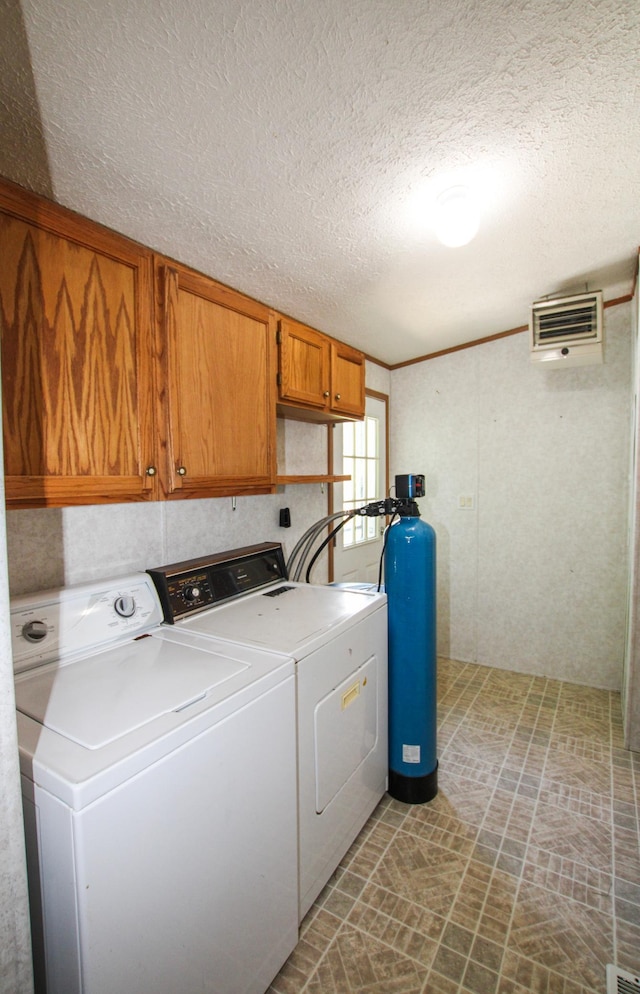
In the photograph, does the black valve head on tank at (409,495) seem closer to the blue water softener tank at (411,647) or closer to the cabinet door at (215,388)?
the blue water softener tank at (411,647)

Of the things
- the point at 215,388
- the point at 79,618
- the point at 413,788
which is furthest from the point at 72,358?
the point at 413,788

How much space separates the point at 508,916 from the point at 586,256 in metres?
2.70

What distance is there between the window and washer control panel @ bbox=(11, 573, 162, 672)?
5.79 feet

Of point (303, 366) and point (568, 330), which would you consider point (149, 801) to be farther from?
point (568, 330)

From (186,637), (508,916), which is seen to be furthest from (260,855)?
(508,916)

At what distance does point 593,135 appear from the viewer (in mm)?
1257

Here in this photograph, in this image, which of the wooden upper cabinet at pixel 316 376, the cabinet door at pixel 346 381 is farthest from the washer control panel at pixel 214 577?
the cabinet door at pixel 346 381

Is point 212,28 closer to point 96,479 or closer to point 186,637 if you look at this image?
point 96,479

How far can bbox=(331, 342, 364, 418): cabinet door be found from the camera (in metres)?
A: 2.16

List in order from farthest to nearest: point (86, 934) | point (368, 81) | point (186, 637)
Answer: point (186, 637) → point (368, 81) → point (86, 934)

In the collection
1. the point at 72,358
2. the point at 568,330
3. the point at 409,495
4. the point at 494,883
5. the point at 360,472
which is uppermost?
the point at 568,330

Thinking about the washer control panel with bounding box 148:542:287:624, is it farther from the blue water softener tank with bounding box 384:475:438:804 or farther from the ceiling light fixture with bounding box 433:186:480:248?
the ceiling light fixture with bounding box 433:186:480:248

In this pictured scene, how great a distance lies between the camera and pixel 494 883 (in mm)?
1529

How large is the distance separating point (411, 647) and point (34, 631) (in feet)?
4.56
